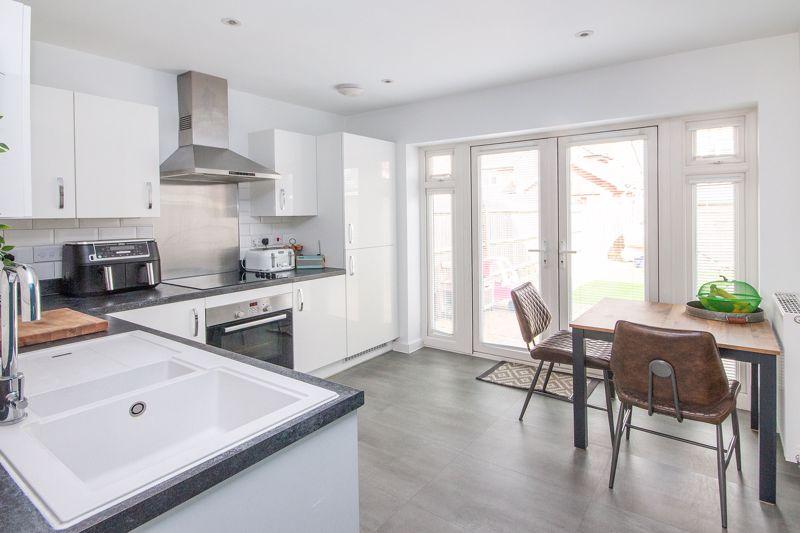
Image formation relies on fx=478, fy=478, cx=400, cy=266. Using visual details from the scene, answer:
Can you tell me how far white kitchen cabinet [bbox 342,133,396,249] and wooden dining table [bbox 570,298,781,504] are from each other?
2.09m

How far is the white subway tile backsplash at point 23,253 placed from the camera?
2.83 m

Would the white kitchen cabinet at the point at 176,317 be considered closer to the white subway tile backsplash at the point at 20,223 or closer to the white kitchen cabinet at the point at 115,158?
the white kitchen cabinet at the point at 115,158

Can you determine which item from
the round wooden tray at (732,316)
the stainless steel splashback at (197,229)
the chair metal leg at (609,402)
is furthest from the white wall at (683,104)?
the stainless steel splashback at (197,229)

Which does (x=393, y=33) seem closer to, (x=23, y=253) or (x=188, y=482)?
(x=23, y=253)

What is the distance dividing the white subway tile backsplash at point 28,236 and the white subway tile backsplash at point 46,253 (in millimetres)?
33

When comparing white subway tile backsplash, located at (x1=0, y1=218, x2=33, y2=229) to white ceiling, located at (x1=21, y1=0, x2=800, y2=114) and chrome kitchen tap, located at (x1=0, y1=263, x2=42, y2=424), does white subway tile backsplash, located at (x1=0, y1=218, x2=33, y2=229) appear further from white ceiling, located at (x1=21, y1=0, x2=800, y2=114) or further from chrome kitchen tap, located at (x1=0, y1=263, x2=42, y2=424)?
chrome kitchen tap, located at (x1=0, y1=263, x2=42, y2=424)

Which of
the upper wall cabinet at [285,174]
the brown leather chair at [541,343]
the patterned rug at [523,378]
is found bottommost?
the patterned rug at [523,378]

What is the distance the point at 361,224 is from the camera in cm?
432

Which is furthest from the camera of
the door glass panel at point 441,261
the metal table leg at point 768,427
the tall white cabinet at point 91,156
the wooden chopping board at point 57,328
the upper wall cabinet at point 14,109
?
the door glass panel at point 441,261


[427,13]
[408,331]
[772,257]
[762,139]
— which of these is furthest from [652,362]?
[408,331]

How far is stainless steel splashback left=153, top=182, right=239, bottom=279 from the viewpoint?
3.57 meters

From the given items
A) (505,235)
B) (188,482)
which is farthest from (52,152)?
(505,235)

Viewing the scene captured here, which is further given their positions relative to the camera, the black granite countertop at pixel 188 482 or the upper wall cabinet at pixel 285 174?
the upper wall cabinet at pixel 285 174

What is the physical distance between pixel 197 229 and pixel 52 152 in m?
1.22
